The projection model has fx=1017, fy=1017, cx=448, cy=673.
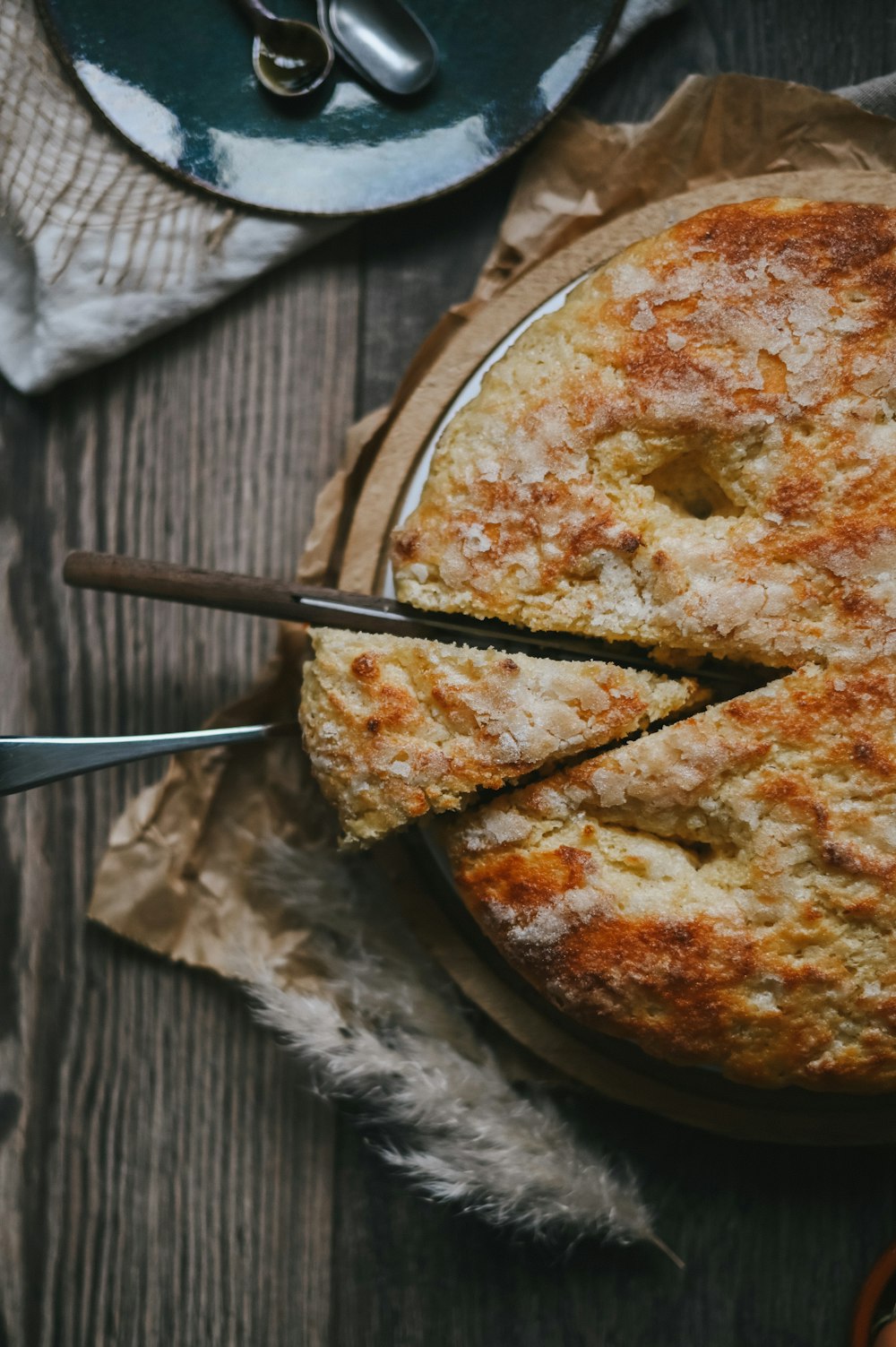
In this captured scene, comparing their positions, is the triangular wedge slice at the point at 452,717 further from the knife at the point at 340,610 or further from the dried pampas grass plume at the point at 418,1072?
the dried pampas grass plume at the point at 418,1072

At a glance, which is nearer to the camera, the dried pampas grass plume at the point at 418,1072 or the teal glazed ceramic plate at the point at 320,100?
the dried pampas grass plume at the point at 418,1072

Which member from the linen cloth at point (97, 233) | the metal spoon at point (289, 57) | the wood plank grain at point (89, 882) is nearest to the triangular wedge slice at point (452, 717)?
the wood plank grain at point (89, 882)

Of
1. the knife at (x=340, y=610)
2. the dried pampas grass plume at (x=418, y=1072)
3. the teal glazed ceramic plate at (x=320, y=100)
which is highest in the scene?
the teal glazed ceramic plate at (x=320, y=100)

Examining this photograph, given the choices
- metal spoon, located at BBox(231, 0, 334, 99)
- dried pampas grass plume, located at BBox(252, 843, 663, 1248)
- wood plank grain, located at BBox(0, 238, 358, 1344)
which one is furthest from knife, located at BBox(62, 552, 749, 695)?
metal spoon, located at BBox(231, 0, 334, 99)

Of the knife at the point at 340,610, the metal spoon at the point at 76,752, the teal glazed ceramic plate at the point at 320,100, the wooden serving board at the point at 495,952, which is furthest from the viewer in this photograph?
the teal glazed ceramic plate at the point at 320,100

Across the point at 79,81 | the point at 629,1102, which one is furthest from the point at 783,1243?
the point at 79,81

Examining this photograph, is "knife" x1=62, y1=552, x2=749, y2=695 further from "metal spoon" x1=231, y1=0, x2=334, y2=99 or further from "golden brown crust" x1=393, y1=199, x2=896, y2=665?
"metal spoon" x1=231, y1=0, x2=334, y2=99

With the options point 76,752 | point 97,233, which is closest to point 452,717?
point 76,752
